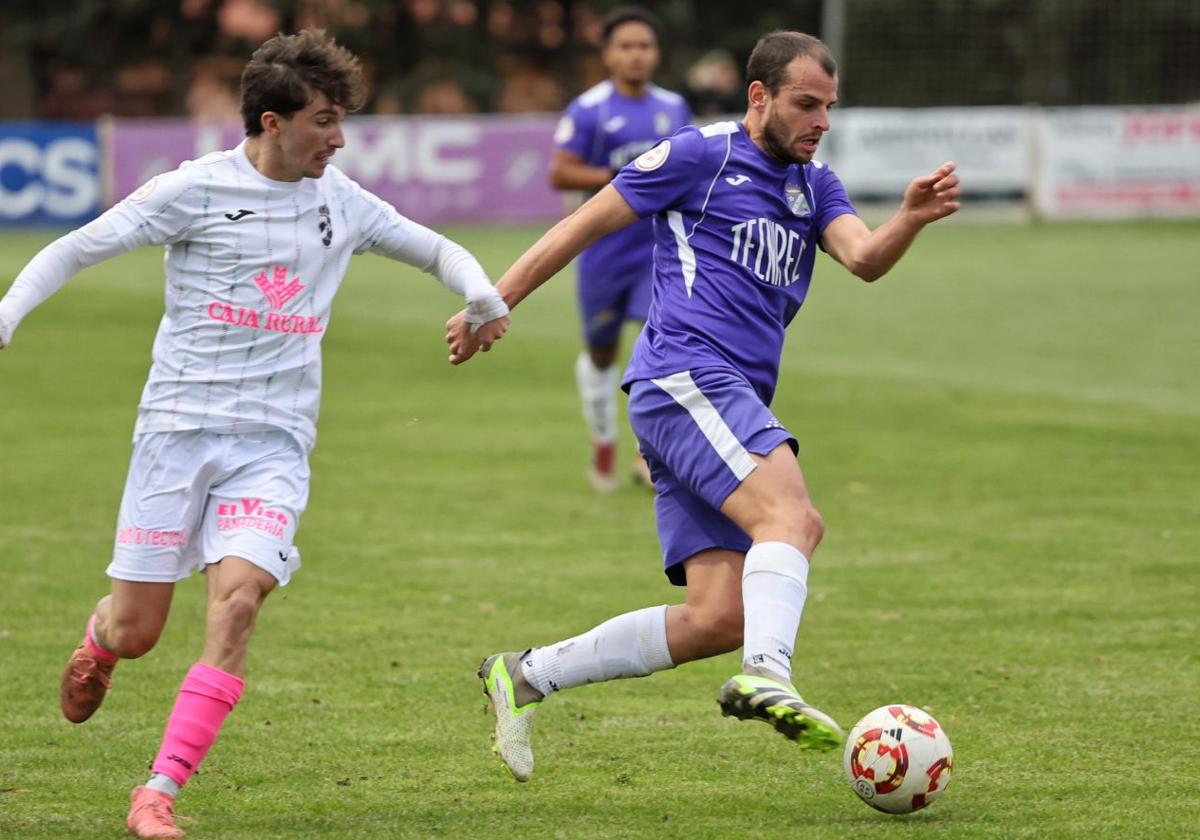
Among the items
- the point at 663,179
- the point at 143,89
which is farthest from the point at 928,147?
the point at 663,179

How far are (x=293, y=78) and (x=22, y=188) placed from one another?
2593 cm

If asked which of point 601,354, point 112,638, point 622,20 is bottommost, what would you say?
point 112,638

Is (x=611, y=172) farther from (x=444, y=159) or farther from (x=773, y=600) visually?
(x=444, y=159)

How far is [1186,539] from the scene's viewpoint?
9516 mm

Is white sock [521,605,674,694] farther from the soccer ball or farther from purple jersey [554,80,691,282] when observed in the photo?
purple jersey [554,80,691,282]

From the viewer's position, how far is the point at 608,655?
550 cm

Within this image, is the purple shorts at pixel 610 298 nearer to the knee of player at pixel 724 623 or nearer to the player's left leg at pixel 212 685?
the knee of player at pixel 724 623

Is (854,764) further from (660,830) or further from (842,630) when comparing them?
(842,630)

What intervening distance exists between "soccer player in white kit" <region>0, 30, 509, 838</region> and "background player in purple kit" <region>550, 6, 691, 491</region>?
218 inches

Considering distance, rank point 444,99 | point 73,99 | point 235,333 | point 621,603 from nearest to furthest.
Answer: point 235,333
point 621,603
point 444,99
point 73,99

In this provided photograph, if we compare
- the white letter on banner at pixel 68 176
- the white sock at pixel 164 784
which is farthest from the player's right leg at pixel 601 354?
the white letter on banner at pixel 68 176

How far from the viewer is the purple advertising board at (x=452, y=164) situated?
30.9 meters

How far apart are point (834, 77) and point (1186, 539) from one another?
15.7 ft

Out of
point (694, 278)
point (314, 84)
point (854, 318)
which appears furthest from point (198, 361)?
point (854, 318)
